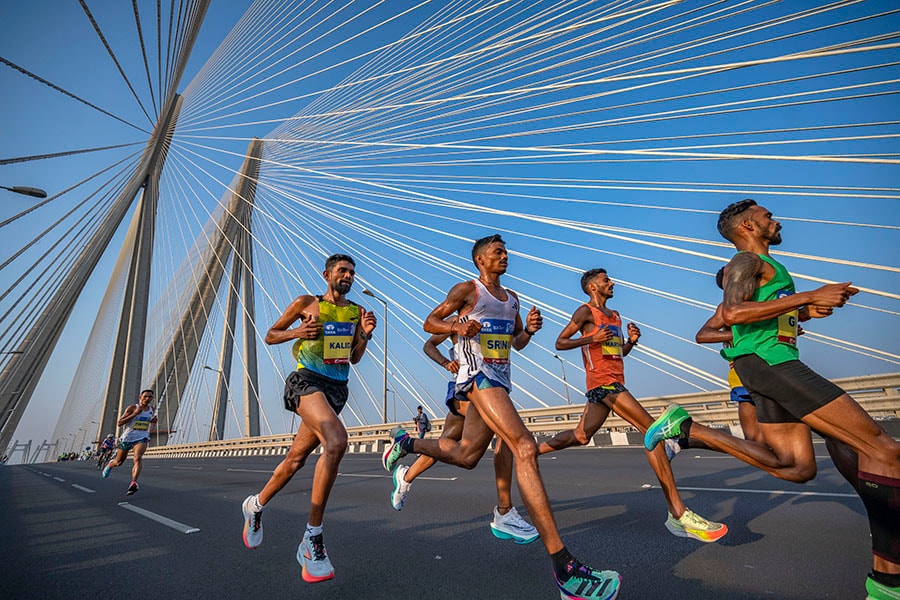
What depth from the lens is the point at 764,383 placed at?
2.60 m

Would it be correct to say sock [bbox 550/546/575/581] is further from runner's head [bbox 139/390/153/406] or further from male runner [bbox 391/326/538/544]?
runner's head [bbox 139/390/153/406]

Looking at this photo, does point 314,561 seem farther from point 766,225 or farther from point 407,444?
point 766,225

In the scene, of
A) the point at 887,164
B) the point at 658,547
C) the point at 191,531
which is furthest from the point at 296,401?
the point at 887,164

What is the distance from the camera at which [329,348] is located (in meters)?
3.75

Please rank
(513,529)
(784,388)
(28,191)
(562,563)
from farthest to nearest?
(28,191) < (513,529) < (784,388) < (562,563)

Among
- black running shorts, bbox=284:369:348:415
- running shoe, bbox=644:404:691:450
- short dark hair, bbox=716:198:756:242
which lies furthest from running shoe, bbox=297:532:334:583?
short dark hair, bbox=716:198:756:242

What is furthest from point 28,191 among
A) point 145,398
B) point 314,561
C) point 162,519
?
point 314,561

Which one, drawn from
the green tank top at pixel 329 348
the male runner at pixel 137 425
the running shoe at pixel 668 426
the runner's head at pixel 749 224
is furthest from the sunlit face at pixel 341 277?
the male runner at pixel 137 425

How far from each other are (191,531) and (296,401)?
1973 millimetres

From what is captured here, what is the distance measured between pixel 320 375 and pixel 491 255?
5.19ft

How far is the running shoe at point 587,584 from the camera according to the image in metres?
2.06

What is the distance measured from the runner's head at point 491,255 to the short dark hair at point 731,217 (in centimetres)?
142

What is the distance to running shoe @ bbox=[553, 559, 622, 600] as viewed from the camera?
206cm

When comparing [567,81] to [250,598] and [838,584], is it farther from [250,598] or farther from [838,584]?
[250,598]
